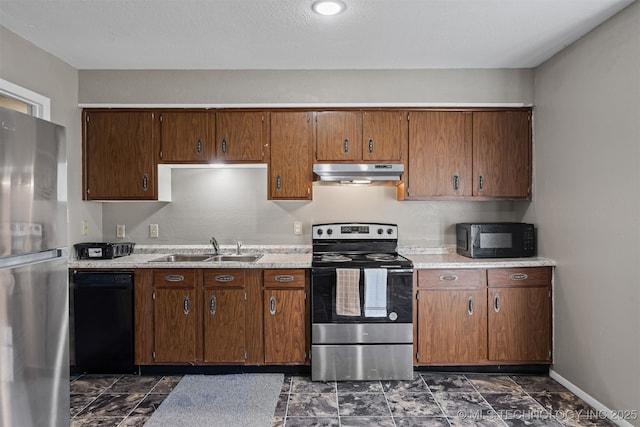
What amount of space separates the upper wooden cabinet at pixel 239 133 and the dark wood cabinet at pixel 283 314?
103cm

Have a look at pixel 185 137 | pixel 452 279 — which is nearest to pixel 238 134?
pixel 185 137

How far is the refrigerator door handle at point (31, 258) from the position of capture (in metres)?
1.52

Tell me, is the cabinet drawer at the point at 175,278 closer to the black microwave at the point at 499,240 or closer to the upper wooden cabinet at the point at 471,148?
the upper wooden cabinet at the point at 471,148

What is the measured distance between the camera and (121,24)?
2383mm

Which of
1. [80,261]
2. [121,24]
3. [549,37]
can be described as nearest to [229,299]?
[80,261]

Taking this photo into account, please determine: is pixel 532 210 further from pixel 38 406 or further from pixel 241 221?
pixel 38 406

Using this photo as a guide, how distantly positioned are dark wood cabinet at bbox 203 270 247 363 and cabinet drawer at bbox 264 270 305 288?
0.64 feet

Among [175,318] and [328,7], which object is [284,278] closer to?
[175,318]

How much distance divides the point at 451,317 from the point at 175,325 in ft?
6.98

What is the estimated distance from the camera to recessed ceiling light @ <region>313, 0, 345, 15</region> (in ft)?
6.98

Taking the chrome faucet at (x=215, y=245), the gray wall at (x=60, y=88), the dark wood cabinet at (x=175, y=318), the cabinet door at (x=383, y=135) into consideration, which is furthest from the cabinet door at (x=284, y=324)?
the gray wall at (x=60, y=88)

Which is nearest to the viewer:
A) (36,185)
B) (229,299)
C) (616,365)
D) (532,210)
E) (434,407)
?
(36,185)

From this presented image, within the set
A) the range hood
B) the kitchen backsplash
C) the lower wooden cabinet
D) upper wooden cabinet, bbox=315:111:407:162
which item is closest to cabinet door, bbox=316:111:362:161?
upper wooden cabinet, bbox=315:111:407:162

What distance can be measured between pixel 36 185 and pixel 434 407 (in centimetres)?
257
